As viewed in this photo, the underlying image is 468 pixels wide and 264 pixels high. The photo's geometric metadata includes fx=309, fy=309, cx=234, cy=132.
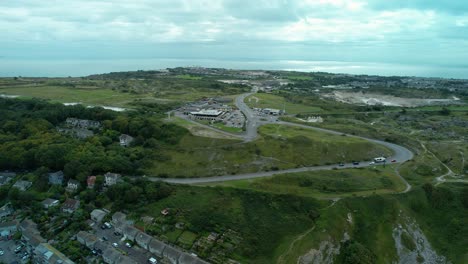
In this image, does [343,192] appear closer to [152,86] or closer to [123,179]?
[123,179]

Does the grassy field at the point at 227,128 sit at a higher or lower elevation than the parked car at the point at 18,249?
higher

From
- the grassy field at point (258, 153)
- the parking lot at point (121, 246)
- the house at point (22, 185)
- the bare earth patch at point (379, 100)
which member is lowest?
the parking lot at point (121, 246)

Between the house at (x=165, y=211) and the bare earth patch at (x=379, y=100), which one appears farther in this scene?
the bare earth patch at (x=379, y=100)

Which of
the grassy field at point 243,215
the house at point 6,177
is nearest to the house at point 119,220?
the grassy field at point 243,215

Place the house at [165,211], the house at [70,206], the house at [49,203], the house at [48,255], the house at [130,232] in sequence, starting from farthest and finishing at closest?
the house at [49,203] → the house at [70,206] → the house at [165,211] → the house at [130,232] → the house at [48,255]

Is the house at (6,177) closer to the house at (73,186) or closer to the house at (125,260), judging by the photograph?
the house at (73,186)

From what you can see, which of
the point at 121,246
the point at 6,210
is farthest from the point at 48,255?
the point at 6,210

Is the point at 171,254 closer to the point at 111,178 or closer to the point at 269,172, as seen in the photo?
the point at 111,178
